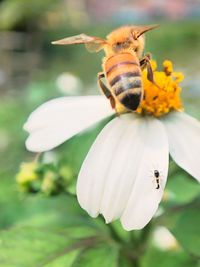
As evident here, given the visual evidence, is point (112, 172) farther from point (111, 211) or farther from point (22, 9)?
point (22, 9)

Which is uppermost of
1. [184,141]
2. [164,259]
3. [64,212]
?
[184,141]

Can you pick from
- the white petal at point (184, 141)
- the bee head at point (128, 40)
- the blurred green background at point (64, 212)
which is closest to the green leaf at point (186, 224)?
the blurred green background at point (64, 212)

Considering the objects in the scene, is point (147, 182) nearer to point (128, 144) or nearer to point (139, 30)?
point (128, 144)

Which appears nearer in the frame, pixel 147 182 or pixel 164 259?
pixel 147 182

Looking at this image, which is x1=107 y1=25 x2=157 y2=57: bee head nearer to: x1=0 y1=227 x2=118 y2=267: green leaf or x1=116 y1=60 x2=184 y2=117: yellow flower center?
x1=116 y1=60 x2=184 y2=117: yellow flower center

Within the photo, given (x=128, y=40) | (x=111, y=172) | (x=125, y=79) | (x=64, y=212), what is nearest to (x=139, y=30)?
(x=128, y=40)

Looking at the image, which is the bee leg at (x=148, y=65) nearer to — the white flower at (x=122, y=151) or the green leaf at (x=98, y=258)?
the white flower at (x=122, y=151)

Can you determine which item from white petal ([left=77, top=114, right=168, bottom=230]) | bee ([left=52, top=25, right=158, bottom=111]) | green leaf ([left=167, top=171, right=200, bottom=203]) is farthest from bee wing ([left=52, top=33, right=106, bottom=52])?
green leaf ([left=167, top=171, right=200, bottom=203])
